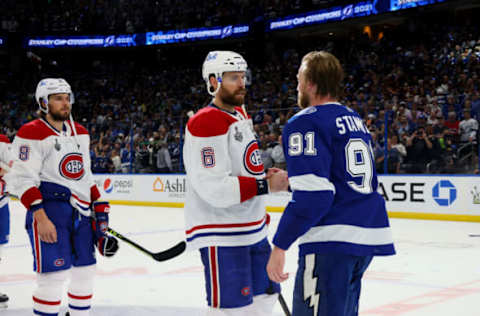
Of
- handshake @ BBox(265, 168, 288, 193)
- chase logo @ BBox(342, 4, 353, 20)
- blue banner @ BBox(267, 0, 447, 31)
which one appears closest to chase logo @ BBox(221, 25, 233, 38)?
blue banner @ BBox(267, 0, 447, 31)

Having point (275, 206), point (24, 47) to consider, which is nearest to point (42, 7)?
point (24, 47)

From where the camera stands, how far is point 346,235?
1928mm

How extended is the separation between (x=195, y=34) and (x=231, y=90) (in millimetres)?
19725

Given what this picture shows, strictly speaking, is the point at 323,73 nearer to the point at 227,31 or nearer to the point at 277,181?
the point at 277,181

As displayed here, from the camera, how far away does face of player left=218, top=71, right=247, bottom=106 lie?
8.21 ft

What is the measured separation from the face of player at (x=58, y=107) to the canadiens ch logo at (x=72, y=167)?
223mm

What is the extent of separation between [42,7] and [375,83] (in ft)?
57.2

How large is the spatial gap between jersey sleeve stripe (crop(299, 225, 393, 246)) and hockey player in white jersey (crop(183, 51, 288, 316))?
1.48ft

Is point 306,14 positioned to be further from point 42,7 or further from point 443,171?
point 42,7

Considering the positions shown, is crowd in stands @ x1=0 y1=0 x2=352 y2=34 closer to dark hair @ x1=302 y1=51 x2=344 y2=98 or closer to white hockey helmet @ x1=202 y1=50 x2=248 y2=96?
white hockey helmet @ x1=202 y1=50 x2=248 y2=96

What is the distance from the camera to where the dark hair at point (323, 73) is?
199 centimetres

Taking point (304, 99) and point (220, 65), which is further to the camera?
point (220, 65)

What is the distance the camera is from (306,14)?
1841 cm

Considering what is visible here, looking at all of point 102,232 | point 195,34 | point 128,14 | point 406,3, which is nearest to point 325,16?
point 406,3
